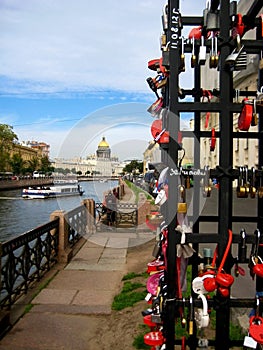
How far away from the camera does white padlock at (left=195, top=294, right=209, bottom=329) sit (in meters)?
2.54

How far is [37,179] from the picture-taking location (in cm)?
8581

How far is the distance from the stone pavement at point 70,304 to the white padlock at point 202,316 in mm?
2088

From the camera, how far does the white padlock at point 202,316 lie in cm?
254

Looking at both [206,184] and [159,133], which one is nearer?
[206,184]

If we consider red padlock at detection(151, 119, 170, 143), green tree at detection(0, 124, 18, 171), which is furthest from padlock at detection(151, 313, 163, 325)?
green tree at detection(0, 124, 18, 171)

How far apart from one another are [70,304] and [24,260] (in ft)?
3.24

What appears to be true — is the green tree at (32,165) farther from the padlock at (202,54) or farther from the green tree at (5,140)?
the padlock at (202,54)

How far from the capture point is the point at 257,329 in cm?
246

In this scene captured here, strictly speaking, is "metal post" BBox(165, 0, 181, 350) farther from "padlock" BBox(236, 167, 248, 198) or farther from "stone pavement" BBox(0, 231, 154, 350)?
"stone pavement" BBox(0, 231, 154, 350)

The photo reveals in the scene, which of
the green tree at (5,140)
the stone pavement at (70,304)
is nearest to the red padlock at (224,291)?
the stone pavement at (70,304)

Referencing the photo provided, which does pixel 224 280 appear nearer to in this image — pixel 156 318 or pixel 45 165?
pixel 156 318

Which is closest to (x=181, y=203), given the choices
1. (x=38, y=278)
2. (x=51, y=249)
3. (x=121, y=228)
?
(x=38, y=278)

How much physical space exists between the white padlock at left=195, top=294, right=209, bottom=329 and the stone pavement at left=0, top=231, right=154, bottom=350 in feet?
6.85

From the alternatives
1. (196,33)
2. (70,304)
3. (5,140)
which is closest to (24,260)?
(70,304)
